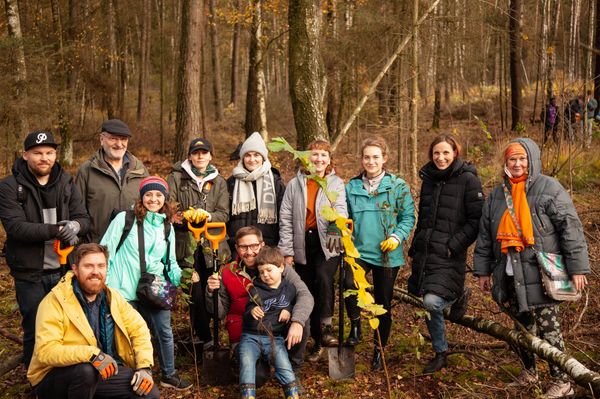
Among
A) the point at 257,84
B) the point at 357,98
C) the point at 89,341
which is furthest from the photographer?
the point at 357,98

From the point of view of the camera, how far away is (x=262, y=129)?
12.2 metres

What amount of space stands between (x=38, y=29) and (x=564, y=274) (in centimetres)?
1720

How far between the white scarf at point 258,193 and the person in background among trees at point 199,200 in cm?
12

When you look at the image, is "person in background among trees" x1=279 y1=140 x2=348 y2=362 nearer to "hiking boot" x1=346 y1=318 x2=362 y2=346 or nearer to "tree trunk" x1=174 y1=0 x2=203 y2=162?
"hiking boot" x1=346 y1=318 x2=362 y2=346

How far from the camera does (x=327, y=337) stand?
391 cm

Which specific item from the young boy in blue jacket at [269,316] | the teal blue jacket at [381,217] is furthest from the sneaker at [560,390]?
the young boy in blue jacket at [269,316]

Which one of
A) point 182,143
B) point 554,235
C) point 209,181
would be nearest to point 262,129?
point 182,143

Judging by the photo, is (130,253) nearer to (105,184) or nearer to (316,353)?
(105,184)

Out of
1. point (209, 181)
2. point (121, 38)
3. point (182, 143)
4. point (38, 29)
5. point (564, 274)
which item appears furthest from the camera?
point (121, 38)

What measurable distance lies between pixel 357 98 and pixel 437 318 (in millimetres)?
10624

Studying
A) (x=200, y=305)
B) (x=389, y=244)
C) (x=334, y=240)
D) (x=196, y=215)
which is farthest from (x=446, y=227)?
(x=200, y=305)

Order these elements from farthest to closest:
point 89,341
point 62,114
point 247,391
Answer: point 62,114
point 247,391
point 89,341

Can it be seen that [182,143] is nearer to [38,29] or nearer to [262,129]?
[262,129]

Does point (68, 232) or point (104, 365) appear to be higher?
point (68, 232)
